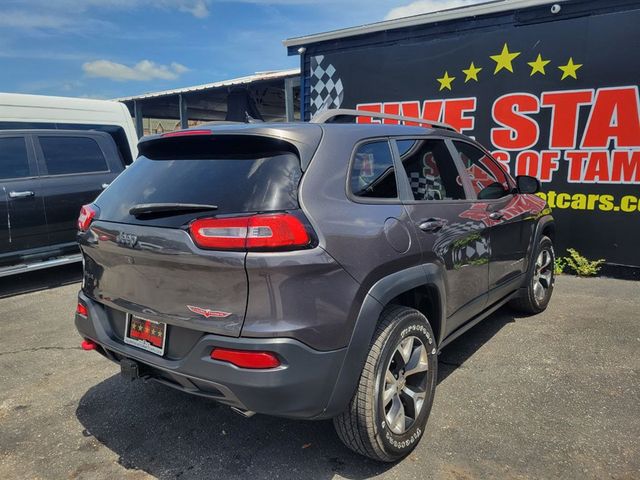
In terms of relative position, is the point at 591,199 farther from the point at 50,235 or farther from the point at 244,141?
the point at 50,235

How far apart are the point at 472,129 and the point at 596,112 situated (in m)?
1.58

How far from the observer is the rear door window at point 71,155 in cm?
587

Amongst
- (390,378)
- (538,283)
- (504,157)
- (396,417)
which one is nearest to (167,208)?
(390,378)

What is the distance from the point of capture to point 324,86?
8570 millimetres

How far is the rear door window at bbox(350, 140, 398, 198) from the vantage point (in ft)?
7.80

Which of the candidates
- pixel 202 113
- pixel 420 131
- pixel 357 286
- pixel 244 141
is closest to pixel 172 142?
pixel 244 141

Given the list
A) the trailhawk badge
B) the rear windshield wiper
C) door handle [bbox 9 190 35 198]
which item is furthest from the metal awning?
the trailhawk badge

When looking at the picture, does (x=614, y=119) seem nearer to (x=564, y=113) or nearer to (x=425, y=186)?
(x=564, y=113)

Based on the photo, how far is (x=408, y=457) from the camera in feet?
8.26

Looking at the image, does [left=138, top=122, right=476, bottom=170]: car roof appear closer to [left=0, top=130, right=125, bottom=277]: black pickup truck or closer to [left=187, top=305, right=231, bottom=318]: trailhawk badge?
[left=187, top=305, right=231, bottom=318]: trailhawk badge

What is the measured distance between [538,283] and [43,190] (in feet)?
18.4

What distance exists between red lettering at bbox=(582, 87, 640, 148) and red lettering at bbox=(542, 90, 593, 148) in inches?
6.0

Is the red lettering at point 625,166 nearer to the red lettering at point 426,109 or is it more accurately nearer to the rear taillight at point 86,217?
the red lettering at point 426,109

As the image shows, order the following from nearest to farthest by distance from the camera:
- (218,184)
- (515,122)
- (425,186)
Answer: (218,184) < (425,186) < (515,122)
